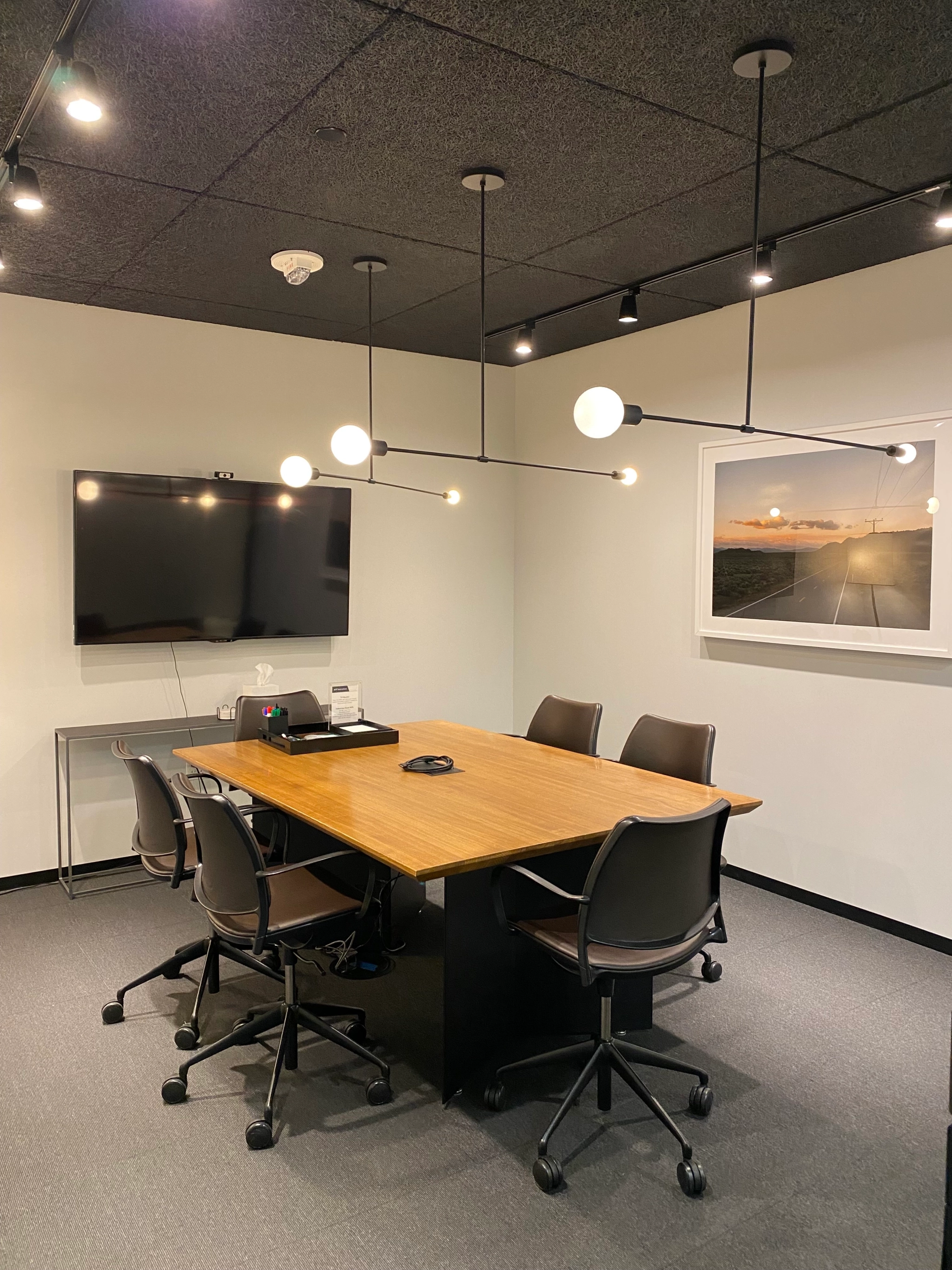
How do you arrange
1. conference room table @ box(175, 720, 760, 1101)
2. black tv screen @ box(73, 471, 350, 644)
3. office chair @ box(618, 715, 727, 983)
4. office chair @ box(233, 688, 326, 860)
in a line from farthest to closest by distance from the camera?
black tv screen @ box(73, 471, 350, 644)
office chair @ box(233, 688, 326, 860)
office chair @ box(618, 715, 727, 983)
conference room table @ box(175, 720, 760, 1101)

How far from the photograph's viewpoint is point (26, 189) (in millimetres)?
2727

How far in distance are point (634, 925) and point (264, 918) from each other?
1052 millimetres

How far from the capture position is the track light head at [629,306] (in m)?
4.38

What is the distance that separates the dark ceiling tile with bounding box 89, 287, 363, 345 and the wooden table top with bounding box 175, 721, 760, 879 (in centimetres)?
225

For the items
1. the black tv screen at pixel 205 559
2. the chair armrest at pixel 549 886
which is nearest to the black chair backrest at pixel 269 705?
the black tv screen at pixel 205 559

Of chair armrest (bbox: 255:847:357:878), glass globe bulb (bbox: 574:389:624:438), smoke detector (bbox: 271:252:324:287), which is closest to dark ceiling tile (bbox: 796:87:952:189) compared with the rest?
glass globe bulb (bbox: 574:389:624:438)

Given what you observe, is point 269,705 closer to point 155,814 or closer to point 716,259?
point 155,814

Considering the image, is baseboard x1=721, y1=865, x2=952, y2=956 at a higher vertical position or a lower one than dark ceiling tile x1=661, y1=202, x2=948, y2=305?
lower

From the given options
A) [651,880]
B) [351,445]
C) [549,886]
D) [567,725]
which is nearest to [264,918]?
[549,886]

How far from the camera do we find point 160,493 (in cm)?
479

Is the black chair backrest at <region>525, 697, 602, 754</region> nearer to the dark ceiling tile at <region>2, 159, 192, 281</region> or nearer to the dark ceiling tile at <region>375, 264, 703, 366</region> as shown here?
the dark ceiling tile at <region>375, 264, 703, 366</region>

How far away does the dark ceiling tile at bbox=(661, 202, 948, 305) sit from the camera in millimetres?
3482

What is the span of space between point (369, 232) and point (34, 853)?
342cm

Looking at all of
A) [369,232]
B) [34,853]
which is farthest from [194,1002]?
[369,232]
